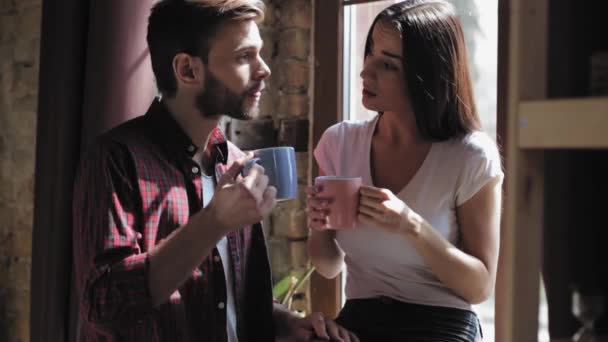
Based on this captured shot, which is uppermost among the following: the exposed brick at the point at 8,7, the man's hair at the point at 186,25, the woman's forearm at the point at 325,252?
the exposed brick at the point at 8,7

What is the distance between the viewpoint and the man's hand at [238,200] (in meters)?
1.16

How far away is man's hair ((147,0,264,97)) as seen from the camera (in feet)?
4.66

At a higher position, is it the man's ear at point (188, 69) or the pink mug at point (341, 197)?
the man's ear at point (188, 69)

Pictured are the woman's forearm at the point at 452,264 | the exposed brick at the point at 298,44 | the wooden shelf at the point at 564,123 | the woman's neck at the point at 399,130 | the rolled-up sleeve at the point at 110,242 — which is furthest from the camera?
the exposed brick at the point at 298,44

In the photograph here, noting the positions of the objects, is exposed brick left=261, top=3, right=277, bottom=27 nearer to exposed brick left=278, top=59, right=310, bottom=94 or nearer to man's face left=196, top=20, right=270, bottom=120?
exposed brick left=278, top=59, right=310, bottom=94

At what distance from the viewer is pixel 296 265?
2.20 m

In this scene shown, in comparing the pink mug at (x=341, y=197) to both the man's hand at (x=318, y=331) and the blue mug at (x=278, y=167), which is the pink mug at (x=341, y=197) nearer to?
the blue mug at (x=278, y=167)

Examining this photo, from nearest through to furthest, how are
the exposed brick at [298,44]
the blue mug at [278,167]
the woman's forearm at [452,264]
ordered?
the blue mug at [278,167] → the woman's forearm at [452,264] → the exposed brick at [298,44]

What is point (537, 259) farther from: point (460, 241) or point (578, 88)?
point (460, 241)

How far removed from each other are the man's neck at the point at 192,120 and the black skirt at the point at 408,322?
0.54 meters

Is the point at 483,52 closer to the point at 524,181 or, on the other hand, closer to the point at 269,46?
the point at 269,46

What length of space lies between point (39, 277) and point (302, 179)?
84cm

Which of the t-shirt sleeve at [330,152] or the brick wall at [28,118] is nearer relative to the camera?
the t-shirt sleeve at [330,152]

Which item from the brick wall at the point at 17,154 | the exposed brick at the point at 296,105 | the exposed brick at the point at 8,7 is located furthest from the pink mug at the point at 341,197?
the exposed brick at the point at 8,7
